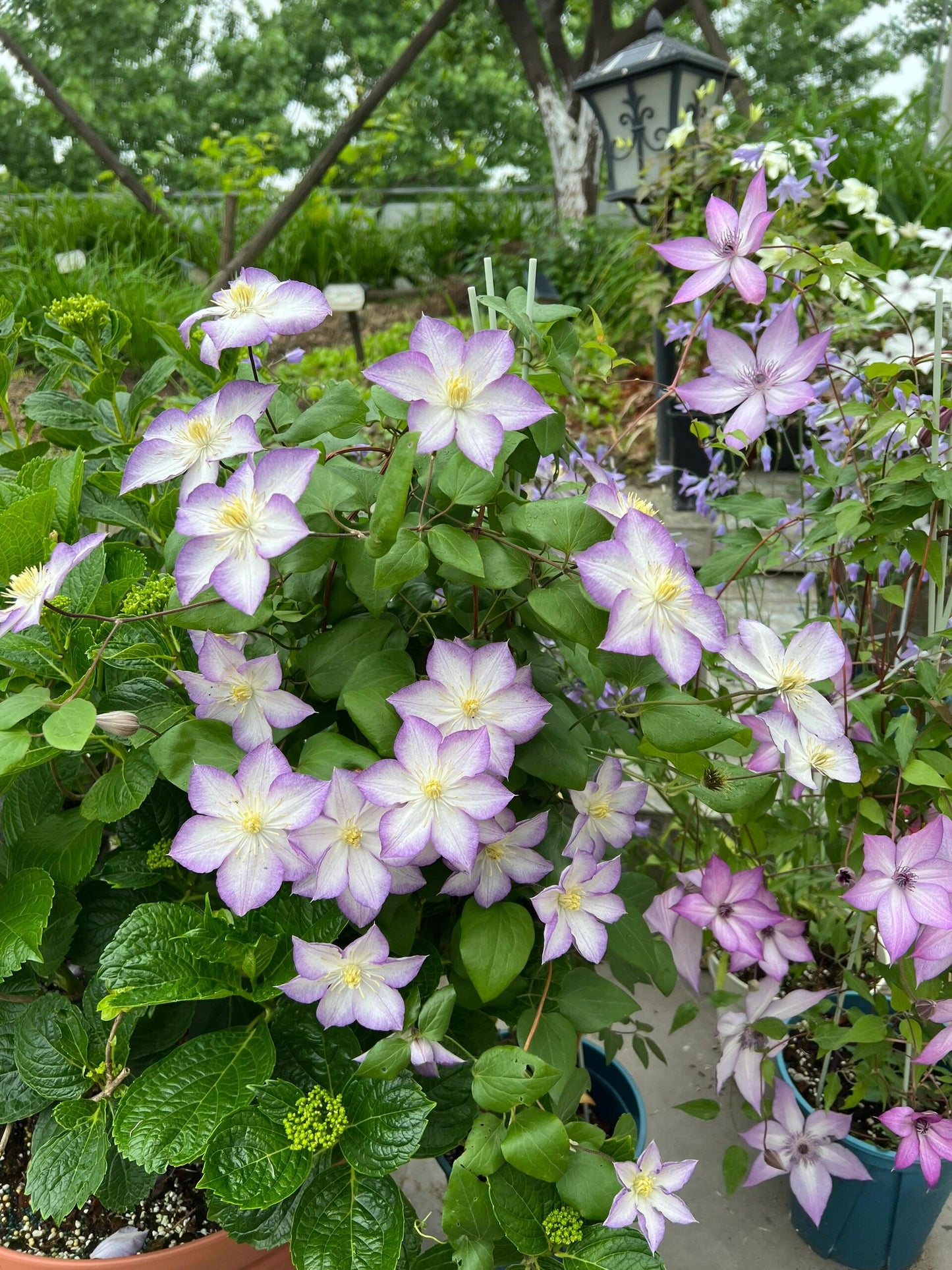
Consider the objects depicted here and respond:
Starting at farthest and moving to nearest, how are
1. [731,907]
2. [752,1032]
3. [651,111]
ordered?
[651,111], [752,1032], [731,907]

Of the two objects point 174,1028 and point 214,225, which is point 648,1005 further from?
point 214,225

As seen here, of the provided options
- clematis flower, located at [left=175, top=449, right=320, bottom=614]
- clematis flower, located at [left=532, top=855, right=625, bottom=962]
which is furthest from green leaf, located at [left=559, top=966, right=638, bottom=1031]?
clematis flower, located at [left=175, top=449, right=320, bottom=614]

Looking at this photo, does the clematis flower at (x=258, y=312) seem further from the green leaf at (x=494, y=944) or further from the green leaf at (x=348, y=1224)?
the green leaf at (x=348, y=1224)

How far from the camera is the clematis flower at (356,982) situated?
64 centimetres

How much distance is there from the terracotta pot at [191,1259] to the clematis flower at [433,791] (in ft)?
1.39

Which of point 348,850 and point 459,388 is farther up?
point 459,388

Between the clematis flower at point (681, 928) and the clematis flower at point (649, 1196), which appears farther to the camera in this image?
the clematis flower at point (681, 928)

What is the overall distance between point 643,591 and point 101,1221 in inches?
30.7

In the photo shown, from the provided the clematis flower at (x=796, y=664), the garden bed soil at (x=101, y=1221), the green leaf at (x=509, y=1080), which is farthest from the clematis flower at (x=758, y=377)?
the garden bed soil at (x=101, y=1221)

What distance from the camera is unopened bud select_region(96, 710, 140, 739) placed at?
0.63 metres

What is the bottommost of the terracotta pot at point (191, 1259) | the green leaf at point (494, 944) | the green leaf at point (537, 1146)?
the terracotta pot at point (191, 1259)

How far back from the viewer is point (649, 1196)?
0.67 metres

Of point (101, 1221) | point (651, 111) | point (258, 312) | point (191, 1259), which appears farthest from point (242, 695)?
point (651, 111)

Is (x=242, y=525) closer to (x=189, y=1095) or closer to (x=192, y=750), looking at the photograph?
(x=192, y=750)
